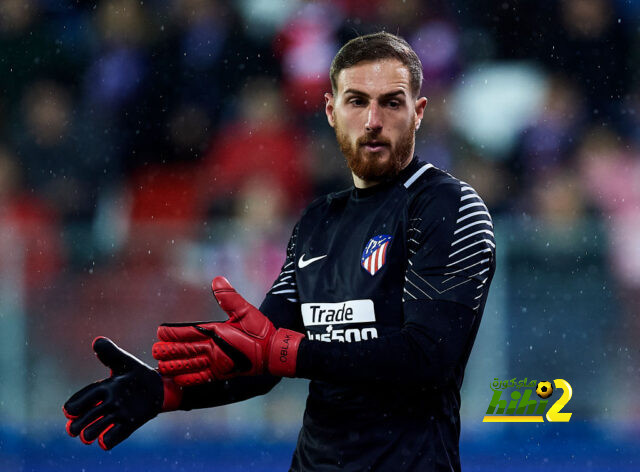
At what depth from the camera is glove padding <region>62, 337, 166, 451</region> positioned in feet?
6.97

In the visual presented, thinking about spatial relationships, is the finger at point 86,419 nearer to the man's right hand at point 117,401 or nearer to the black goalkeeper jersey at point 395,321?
the man's right hand at point 117,401

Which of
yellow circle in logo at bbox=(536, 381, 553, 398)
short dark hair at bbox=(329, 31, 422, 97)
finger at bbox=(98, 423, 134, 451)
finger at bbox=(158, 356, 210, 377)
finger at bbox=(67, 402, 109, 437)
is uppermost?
short dark hair at bbox=(329, 31, 422, 97)

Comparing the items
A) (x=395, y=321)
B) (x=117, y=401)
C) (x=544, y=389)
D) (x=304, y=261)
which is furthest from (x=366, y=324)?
(x=544, y=389)

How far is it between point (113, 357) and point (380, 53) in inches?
46.1

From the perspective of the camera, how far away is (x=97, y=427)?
6.98 ft

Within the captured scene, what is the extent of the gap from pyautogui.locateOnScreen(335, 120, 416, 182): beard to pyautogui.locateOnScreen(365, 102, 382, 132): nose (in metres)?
0.02

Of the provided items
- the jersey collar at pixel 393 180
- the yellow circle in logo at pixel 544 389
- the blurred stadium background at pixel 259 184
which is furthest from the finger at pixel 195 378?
the yellow circle in logo at pixel 544 389

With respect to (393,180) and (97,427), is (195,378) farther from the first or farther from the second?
(393,180)

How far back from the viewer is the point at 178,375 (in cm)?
211

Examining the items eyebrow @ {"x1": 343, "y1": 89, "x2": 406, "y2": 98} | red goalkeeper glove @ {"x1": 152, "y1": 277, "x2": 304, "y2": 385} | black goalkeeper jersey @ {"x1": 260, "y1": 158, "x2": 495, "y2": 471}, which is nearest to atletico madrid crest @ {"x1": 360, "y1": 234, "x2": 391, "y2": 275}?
black goalkeeper jersey @ {"x1": 260, "y1": 158, "x2": 495, "y2": 471}

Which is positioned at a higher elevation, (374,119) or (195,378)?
(374,119)

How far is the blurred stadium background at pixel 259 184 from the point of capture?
4762 mm

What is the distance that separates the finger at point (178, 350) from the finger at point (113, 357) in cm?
19

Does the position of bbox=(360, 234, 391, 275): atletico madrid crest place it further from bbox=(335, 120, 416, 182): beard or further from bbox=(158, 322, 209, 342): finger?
bbox=(158, 322, 209, 342): finger
